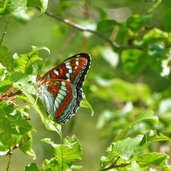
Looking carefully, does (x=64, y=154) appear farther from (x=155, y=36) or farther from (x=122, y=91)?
(x=122, y=91)

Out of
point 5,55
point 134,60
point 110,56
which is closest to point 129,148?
point 5,55

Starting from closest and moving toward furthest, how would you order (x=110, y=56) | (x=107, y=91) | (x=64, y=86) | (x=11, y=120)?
(x=11, y=120)
(x=64, y=86)
(x=110, y=56)
(x=107, y=91)

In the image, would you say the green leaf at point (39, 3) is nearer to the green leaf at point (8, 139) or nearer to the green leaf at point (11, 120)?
the green leaf at point (11, 120)

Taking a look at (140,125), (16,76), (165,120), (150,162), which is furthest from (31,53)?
(165,120)

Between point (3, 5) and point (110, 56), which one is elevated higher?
point (110, 56)

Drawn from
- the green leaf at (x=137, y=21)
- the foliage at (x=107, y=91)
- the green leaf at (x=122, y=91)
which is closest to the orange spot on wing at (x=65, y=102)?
the foliage at (x=107, y=91)
